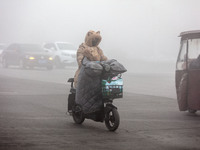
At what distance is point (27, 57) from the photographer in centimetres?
3275

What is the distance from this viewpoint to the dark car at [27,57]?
32553 mm

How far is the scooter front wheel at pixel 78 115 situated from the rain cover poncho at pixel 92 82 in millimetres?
171

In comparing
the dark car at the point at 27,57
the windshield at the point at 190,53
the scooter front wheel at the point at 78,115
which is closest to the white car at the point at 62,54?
the dark car at the point at 27,57

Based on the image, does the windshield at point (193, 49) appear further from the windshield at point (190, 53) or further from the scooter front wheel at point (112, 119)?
the scooter front wheel at point (112, 119)

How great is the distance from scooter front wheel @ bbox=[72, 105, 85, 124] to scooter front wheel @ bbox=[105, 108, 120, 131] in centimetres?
66

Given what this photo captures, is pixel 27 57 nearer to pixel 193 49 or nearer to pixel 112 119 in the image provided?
pixel 193 49

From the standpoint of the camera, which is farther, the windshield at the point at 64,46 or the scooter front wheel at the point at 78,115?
the windshield at the point at 64,46

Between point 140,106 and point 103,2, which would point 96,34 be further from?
point 103,2

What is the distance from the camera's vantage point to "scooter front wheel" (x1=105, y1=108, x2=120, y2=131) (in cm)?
816

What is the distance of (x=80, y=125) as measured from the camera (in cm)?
898

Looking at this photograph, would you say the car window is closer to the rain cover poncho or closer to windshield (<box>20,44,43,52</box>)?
windshield (<box>20,44,43,52</box>)

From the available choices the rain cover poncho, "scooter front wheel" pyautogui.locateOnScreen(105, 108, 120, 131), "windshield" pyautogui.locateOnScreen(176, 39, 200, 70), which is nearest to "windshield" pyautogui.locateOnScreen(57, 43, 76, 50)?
"windshield" pyautogui.locateOnScreen(176, 39, 200, 70)

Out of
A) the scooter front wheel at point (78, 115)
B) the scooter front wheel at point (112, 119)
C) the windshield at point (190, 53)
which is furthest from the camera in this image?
the windshield at point (190, 53)

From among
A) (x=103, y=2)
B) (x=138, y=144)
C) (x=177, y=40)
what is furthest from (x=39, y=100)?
(x=103, y=2)
